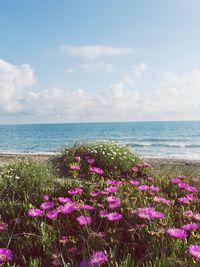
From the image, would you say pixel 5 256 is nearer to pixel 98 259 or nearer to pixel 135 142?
pixel 98 259

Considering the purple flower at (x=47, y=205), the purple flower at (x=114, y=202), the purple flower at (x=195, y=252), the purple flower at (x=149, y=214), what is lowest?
the purple flower at (x=195, y=252)

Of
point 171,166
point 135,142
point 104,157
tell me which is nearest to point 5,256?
point 104,157

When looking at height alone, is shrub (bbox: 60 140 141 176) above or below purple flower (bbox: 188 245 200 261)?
below

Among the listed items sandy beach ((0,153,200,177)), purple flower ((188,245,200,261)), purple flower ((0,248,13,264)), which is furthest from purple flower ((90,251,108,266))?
sandy beach ((0,153,200,177))

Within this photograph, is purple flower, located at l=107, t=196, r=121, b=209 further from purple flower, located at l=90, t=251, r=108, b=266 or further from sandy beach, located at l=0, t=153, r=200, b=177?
sandy beach, located at l=0, t=153, r=200, b=177

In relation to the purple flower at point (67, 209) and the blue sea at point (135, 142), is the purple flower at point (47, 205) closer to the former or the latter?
the purple flower at point (67, 209)

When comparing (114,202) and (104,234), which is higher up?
(114,202)

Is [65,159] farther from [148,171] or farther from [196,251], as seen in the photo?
[196,251]

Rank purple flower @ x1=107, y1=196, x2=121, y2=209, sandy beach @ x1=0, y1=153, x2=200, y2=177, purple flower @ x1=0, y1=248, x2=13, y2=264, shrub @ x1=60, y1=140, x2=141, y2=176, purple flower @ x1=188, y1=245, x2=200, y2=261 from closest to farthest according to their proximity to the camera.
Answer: purple flower @ x1=188, y1=245, x2=200, y2=261, purple flower @ x1=0, y1=248, x2=13, y2=264, purple flower @ x1=107, y1=196, x2=121, y2=209, shrub @ x1=60, y1=140, x2=141, y2=176, sandy beach @ x1=0, y1=153, x2=200, y2=177

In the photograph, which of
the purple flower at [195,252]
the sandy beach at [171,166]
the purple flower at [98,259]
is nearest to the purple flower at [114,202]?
the purple flower at [98,259]

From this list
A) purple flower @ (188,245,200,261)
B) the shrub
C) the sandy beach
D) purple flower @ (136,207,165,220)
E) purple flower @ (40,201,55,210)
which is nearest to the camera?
purple flower @ (188,245,200,261)

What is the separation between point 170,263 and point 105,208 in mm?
1715

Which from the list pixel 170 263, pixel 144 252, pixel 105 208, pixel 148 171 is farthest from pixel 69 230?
pixel 148 171

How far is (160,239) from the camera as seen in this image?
12.3ft
